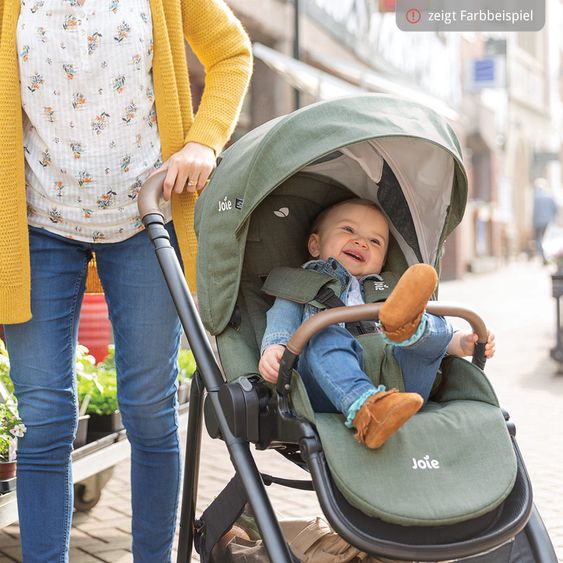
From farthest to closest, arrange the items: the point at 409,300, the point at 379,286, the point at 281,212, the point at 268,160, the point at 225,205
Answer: the point at 281,212 → the point at 379,286 → the point at 225,205 → the point at 268,160 → the point at 409,300

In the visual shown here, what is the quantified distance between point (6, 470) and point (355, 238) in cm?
139

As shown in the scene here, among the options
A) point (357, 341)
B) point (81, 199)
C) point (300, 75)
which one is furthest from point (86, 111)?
point (300, 75)

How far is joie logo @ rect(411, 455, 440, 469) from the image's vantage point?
7.44 ft

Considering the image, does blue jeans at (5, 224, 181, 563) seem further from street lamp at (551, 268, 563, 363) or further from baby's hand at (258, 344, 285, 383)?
street lamp at (551, 268, 563, 363)

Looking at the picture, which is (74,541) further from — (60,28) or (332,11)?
(332,11)

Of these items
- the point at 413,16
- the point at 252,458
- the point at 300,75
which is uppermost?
the point at 413,16

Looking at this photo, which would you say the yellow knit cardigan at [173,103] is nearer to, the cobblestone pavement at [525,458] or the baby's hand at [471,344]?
the baby's hand at [471,344]

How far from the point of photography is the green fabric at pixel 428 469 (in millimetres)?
2182

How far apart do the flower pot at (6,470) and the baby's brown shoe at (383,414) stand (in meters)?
1.49

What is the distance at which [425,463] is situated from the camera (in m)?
2.28

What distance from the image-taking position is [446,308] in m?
2.39

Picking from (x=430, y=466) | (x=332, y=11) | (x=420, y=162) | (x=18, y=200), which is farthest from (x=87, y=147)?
(x=332, y=11)

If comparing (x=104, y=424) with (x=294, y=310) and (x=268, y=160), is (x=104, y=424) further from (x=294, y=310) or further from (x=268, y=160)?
(x=268, y=160)

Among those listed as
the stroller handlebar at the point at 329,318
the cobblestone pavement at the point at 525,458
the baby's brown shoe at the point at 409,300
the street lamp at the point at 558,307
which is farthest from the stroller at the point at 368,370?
the street lamp at the point at 558,307
